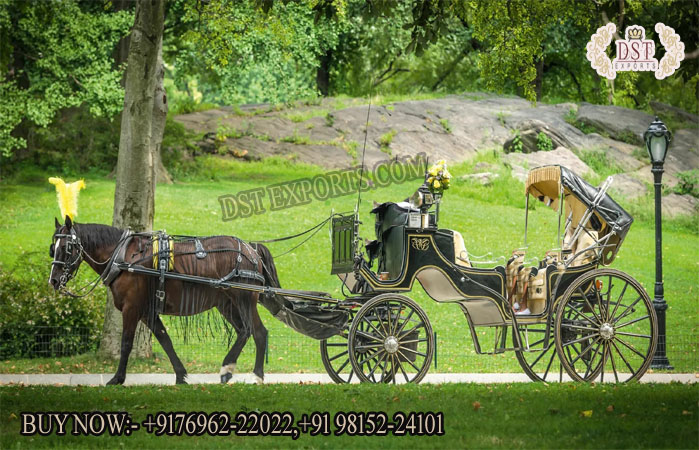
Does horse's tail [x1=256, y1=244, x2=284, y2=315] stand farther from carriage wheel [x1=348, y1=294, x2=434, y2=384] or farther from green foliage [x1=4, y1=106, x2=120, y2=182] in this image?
green foliage [x1=4, y1=106, x2=120, y2=182]

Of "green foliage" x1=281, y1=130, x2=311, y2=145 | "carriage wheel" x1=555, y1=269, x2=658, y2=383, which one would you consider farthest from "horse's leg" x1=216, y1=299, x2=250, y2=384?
"green foliage" x1=281, y1=130, x2=311, y2=145

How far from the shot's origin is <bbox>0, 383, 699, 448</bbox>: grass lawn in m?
8.45

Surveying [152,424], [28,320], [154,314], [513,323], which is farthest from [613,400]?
[28,320]

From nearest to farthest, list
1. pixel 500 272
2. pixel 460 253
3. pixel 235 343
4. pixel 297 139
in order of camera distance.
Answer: pixel 235 343 < pixel 500 272 < pixel 460 253 < pixel 297 139

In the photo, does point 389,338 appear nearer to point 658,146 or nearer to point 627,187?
point 658,146

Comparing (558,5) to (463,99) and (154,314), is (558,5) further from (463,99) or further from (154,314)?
(463,99)

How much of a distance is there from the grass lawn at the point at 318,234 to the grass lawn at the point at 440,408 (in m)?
4.90

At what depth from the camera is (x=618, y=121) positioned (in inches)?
1303

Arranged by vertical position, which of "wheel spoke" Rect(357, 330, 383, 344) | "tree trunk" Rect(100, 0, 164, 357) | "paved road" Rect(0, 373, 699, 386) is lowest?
"paved road" Rect(0, 373, 699, 386)

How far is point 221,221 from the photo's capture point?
2548cm

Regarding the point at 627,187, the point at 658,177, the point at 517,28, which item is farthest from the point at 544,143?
the point at 517,28

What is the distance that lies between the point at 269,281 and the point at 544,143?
21.0 meters

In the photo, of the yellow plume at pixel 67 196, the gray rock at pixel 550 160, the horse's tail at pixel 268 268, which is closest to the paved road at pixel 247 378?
the horse's tail at pixel 268 268

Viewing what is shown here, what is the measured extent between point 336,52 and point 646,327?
76.9 ft
